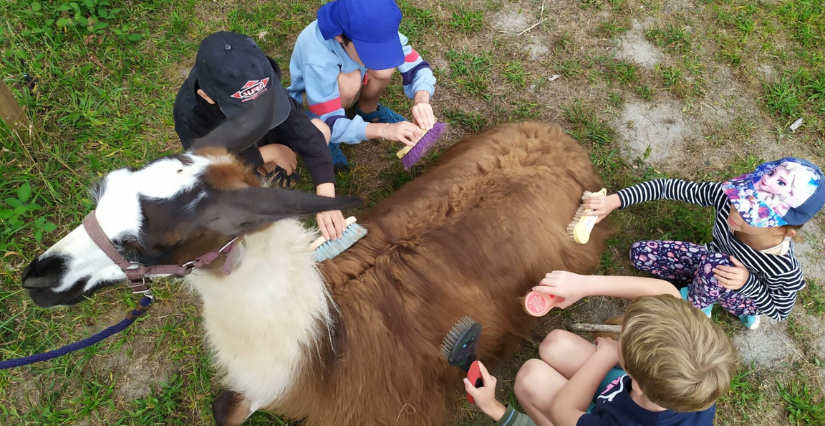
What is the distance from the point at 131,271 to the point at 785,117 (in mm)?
4430

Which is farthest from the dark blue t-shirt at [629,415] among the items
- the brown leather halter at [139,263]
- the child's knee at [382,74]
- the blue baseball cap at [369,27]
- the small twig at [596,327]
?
the child's knee at [382,74]

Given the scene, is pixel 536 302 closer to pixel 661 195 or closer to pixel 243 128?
pixel 661 195

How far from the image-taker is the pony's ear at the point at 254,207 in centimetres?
143

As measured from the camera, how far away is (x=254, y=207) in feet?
5.05

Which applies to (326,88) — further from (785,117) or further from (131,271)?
(785,117)

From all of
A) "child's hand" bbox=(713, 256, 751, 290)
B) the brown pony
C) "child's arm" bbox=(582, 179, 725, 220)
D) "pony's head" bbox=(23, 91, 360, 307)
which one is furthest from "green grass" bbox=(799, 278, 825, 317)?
"pony's head" bbox=(23, 91, 360, 307)

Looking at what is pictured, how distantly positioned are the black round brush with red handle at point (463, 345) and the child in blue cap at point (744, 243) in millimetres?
463

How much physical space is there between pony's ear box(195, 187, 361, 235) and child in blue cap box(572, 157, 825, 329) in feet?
4.35

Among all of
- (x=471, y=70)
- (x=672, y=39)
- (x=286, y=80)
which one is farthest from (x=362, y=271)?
(x=672, y=39)

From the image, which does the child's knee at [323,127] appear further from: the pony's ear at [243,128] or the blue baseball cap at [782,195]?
the blue baseball cap at [782,195]

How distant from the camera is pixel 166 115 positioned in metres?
3.43

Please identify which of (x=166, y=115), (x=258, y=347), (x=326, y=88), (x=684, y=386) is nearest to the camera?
(x=684, y=386)

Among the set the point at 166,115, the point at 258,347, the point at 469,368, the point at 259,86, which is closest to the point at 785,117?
the point at 469,368

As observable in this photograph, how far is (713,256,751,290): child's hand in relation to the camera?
2.51m
